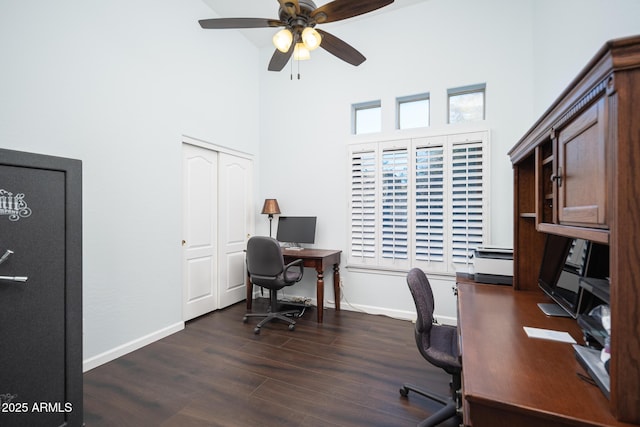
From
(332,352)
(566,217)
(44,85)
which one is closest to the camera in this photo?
(566,217)

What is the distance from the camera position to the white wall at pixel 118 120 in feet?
6.82

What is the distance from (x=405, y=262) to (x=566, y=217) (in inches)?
97.4

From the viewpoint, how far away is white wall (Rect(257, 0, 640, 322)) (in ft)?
9.88

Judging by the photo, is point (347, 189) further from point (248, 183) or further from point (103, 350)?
point (103, 350)

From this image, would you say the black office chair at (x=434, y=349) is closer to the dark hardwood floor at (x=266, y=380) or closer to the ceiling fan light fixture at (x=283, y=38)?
the dark hardwood floor at (x=266, y=380)

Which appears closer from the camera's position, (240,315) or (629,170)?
(629,170)

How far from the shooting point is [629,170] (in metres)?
0.76

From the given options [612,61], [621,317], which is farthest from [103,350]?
[612,61]

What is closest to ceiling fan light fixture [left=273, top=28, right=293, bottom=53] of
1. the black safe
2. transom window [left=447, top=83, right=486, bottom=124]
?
the black safe

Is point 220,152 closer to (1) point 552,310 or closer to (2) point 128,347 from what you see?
(2) point 128,347

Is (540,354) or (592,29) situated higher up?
(592,29)

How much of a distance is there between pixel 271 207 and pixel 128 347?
2.22 metres

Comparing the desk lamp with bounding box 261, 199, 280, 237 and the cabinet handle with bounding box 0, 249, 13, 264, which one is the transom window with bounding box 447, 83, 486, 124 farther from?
the cabinet handle with bounding box 0, 249, 13, 264

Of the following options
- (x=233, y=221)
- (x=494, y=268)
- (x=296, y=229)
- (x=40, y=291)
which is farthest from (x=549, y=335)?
(x=233, y=221)
